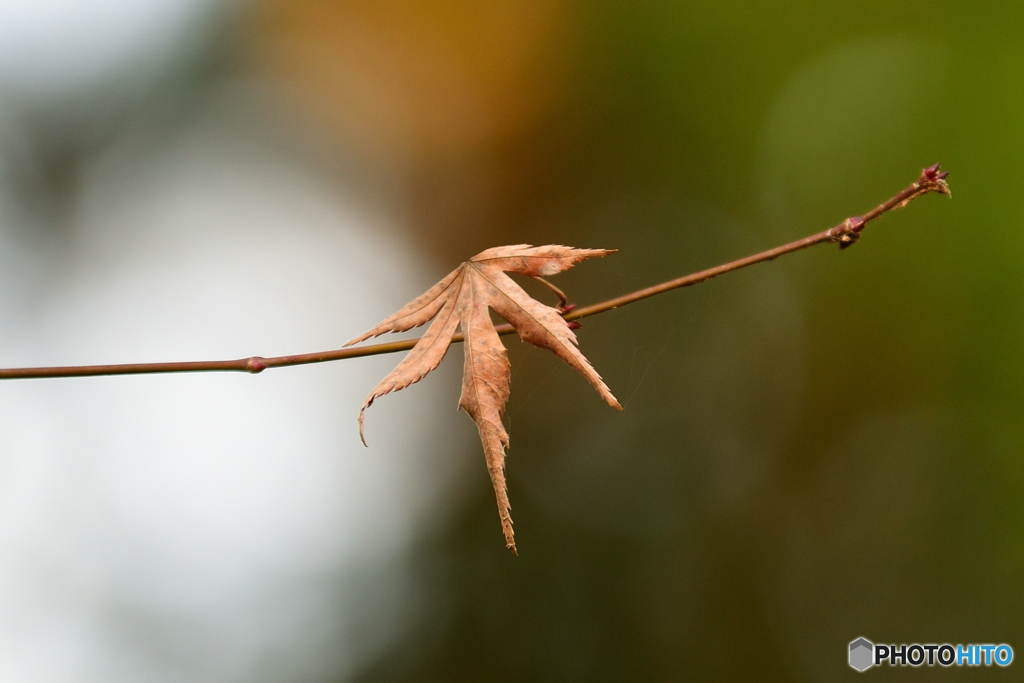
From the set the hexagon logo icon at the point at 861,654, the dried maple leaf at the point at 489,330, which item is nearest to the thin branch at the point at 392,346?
the dried maple leaf at the point at 489,330

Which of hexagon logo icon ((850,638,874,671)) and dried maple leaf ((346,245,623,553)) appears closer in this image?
dried maple leaf ((346,245,623,553))

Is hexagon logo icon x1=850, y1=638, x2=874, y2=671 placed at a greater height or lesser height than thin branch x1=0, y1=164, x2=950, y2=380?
lesser

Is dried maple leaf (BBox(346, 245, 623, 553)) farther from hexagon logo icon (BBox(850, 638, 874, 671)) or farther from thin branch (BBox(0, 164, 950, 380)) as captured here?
hexagon logo icon (BBox(850, 638, 874, 671))

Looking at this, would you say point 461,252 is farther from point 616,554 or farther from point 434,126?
point 616,554

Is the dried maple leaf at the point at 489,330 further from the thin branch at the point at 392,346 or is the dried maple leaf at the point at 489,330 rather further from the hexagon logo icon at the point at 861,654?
the hexagon logo icon at the point at 861,654

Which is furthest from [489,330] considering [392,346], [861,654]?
[861,654]

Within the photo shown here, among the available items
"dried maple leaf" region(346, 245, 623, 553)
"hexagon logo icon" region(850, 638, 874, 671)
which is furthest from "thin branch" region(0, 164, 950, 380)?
"hexagon logo icon" region(850, 638, 874, 671)

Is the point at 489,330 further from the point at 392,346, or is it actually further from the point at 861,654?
the point at 861,654
